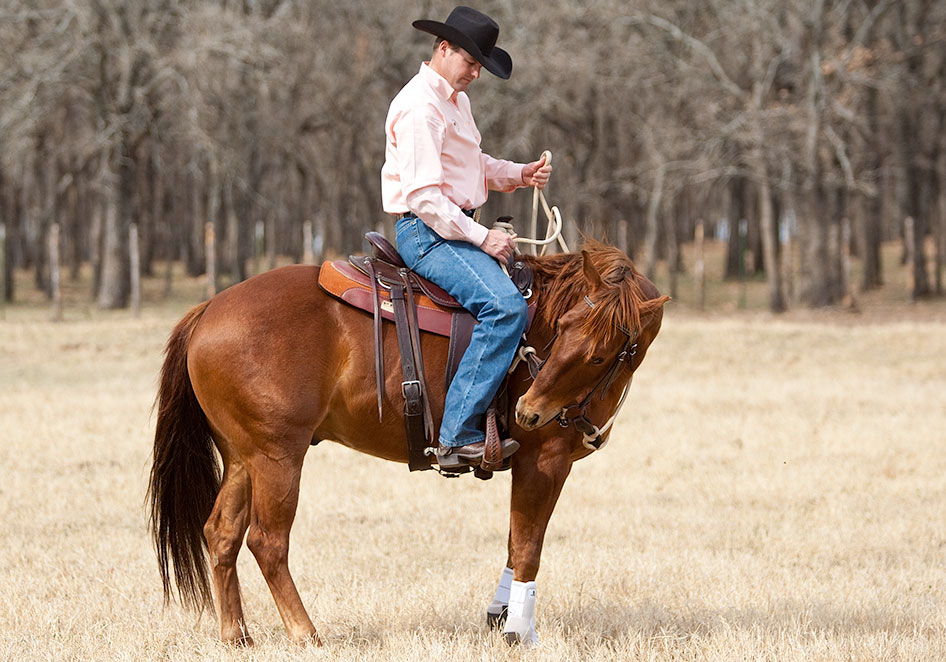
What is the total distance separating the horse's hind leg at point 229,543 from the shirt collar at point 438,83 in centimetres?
201

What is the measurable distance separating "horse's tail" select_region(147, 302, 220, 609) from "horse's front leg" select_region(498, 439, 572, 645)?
5.10 feet

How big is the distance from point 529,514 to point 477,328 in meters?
0.91

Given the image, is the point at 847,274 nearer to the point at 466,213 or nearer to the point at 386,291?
the point at 466,213

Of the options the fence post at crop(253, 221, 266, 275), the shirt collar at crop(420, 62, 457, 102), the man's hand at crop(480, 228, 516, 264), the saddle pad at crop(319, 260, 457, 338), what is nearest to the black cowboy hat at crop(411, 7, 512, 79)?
the shirt collar at crop(420, 62, 457, 102)

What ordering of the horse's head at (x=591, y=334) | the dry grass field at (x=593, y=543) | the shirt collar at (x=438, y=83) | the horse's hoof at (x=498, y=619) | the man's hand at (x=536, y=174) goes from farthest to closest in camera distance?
the man's hand at (x=536, y=174) < the horse's hoof at (x=498, y=619) < the dry grass field at (x=593, y=543) < the shirt collar at (x=438, y=83) < the horse's head at (x=591, y=334)

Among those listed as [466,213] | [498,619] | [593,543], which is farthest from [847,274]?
[498,619]

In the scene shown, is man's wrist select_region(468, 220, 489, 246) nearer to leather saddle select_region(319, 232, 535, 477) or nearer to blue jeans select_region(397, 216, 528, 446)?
blue jeans select_region(397, 216, 528, 446)

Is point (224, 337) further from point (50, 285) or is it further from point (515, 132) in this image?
point (50, 285)

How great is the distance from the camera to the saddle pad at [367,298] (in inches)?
197

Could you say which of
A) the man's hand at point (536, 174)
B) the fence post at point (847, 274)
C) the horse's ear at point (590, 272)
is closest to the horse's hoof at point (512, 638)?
the horse's ear at point (590, 272)

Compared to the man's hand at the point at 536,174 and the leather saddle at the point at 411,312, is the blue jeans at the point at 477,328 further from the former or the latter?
the man's hand at the point at 536,174

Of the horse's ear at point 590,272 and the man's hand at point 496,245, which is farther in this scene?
the man's hand at point 496,245

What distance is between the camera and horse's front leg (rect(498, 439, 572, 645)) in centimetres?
503

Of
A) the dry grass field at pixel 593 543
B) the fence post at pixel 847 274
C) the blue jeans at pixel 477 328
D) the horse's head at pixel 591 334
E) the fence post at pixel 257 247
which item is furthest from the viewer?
the fence post at pixel 257 247
